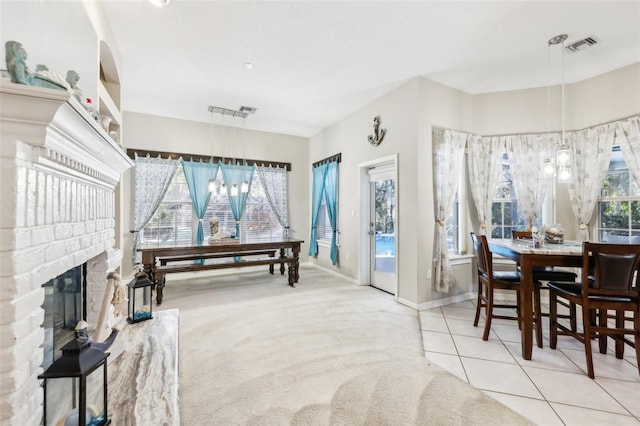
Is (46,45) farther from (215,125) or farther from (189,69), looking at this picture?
(215,125)

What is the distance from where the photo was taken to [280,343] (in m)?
2.58

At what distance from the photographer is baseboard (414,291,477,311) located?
3525 mm

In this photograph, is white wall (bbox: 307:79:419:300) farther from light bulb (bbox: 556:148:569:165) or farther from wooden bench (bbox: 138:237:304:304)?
light bulb (bbox: 556:148:569:165)

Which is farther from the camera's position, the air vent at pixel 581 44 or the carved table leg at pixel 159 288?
the carved table leg at pixel 159 288

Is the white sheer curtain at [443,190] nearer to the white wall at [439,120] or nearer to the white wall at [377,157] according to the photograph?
the white wall at [439,120]

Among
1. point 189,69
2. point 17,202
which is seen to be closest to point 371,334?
point 17,202

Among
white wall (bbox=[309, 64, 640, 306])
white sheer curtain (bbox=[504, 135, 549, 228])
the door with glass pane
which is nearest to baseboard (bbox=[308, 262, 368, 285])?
the door with glass pane

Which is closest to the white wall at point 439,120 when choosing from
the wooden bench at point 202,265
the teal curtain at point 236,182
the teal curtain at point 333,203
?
the teal curtain at point 333,203

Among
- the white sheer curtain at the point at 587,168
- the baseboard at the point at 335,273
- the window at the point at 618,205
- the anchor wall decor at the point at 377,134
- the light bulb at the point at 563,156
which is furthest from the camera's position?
the baseboard at the point at 335,273

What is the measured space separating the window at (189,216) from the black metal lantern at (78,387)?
13.2 feet

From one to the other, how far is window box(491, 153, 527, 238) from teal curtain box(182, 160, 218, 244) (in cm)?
485

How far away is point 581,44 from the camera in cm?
286

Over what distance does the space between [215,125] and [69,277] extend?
13.9 feet

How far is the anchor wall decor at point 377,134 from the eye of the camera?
4.10 metres
